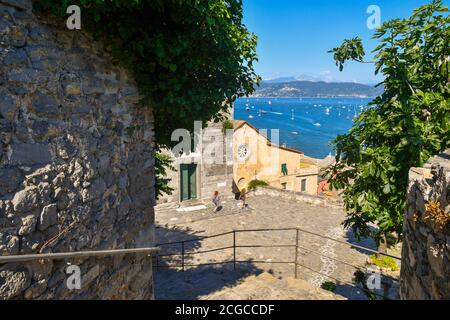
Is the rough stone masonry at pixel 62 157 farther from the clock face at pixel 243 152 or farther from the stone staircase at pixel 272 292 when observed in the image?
the clock face at pixel 243 152

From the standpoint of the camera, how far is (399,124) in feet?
17.3

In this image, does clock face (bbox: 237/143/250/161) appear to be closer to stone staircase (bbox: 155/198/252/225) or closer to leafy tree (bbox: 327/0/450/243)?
stone staircase (bbox: 155/198/252/225)

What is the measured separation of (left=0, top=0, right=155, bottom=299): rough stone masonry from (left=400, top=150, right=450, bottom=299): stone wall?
3.27 meters

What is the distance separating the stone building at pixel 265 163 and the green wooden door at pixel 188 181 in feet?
21.5

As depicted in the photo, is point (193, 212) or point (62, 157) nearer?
point (62, 157)

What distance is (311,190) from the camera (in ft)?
112

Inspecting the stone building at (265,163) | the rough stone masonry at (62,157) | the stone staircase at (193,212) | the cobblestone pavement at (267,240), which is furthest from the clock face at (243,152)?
the rough stone masonry at (62,157)

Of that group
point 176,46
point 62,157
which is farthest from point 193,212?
point 62,157

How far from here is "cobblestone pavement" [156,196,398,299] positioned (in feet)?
33.4

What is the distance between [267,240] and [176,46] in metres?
11.5

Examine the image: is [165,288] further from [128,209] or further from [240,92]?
[240,92]

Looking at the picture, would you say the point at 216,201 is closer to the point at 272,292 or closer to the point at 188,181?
the point at 188,181

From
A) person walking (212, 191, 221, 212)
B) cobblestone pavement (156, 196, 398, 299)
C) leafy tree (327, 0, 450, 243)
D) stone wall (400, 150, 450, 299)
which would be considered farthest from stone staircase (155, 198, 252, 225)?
stone wall (400, 150, 450, 299)

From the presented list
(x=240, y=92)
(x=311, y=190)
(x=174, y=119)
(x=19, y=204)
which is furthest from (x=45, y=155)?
(x=311, y=190)
